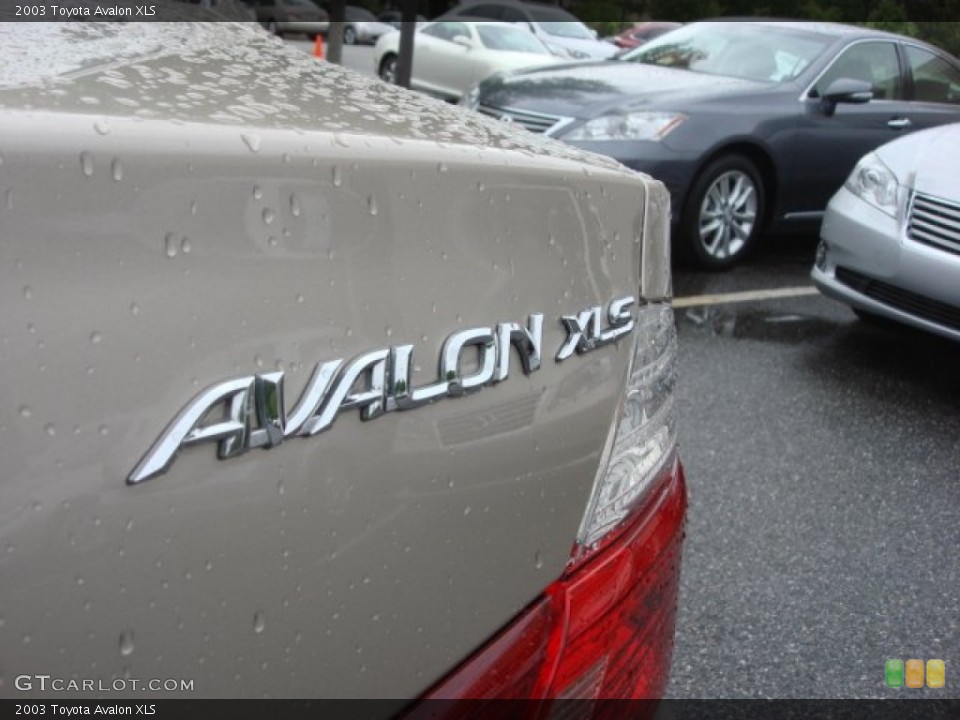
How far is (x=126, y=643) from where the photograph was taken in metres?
0.81

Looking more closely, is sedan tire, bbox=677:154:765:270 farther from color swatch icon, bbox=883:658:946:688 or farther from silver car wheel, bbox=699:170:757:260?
color swatch icon, bbox=883:658:946:688

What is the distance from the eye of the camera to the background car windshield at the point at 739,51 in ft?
22.4

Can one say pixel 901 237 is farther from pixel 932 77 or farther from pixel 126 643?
pixel 126 643

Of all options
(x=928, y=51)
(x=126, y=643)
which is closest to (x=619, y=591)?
(x=126, y=643)

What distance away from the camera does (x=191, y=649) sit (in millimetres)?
844

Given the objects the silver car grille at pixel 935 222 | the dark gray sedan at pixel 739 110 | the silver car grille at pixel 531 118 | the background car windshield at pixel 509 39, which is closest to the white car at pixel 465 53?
the background car windshield at pixel 509 39

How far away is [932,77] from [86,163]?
25.4ft

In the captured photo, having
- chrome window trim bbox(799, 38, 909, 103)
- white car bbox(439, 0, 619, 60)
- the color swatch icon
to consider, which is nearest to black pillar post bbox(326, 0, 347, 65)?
white car bbox(439, 0, 619, 60)

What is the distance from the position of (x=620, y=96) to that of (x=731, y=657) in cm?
426

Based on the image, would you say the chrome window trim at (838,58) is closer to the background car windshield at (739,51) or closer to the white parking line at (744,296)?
the background car windshield at (739,51)

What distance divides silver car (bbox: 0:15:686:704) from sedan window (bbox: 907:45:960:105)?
6.91 metres

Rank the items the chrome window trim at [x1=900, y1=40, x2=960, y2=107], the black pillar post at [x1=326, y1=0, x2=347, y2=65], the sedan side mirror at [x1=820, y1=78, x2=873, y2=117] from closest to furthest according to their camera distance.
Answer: the sedan side mirror at [x1=820, y1=78, x2=873, y2=117]
the chrome window trim at [x1=900, y1=40, x2=960, y2=107]
the black pillar post at [x1=326, y1=0, x2=347, y2=65]

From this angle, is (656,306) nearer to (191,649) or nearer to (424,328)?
(424,328)

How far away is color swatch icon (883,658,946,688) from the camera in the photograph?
105 inches
